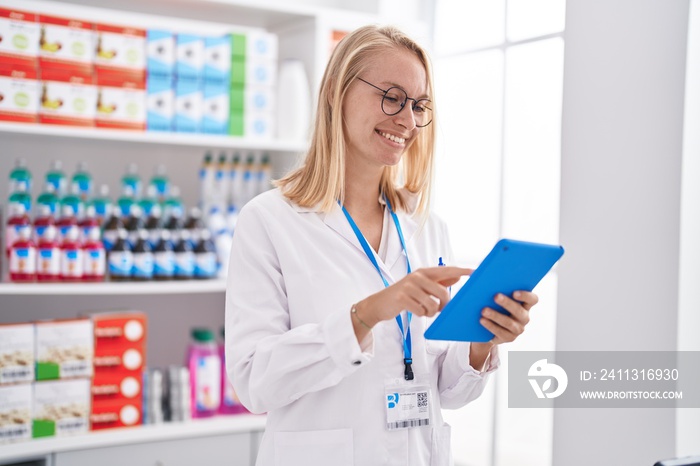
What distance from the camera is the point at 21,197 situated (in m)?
2.56

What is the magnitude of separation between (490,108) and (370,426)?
182cm

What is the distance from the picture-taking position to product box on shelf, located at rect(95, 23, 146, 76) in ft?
8.80

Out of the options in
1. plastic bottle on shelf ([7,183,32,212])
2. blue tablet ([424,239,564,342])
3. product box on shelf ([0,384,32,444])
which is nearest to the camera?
blue tablet ([424,239,564,342])

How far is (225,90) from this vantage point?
2.94m

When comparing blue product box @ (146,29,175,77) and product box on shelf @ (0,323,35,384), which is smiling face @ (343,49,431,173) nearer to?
blue product box @ (146,29,175,77)

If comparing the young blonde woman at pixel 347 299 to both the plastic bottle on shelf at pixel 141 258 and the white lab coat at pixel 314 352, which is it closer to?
the white lab coat at pixel 314 352

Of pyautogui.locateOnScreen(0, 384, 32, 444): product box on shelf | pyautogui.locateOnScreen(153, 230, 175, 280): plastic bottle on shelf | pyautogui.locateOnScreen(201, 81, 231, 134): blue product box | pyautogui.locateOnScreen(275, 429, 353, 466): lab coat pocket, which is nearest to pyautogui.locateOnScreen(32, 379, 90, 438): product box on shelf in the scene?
pyautogui.locateOnScreen(0, 384, 32, 444): product box on shelf

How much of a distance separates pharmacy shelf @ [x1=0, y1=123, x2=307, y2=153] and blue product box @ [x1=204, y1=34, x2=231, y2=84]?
0.24m

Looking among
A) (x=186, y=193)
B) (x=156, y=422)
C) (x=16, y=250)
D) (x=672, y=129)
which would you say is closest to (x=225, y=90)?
(x=186, y=193)

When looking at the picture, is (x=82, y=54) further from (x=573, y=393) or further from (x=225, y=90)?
(x=573, y=393)

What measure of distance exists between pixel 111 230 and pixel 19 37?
74 centimetres

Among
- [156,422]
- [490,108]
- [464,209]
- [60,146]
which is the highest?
[490,108]

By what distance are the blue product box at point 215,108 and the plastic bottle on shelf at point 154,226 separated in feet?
1.25

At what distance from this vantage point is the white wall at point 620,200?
201cm
